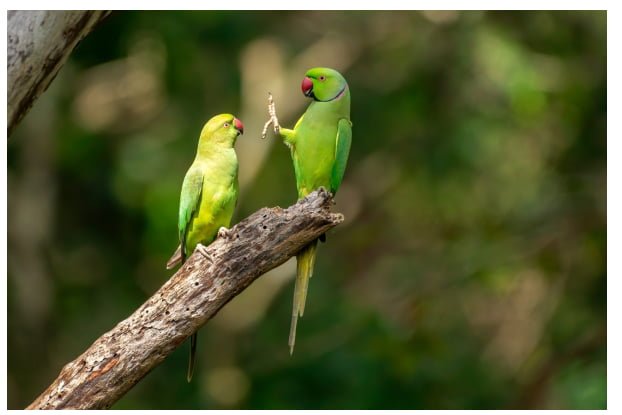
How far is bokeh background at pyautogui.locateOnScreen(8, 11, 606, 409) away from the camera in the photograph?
422 inches

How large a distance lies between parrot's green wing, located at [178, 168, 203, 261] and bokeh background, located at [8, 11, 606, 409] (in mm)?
5393

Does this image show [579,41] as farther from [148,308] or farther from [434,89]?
[148,308]

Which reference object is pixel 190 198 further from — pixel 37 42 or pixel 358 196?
pixel 358 196

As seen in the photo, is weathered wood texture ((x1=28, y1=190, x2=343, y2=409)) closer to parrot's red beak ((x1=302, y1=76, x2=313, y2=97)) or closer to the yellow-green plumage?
the yellow-green plumage

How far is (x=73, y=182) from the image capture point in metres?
11.9

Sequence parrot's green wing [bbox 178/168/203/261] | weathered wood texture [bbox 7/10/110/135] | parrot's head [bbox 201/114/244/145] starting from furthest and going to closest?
parrot's green wing [bbox 178/168/203/261] → parrot's head [bbox 201/114/244/145] → weathered wood texture [bbox 7/10/110/135]

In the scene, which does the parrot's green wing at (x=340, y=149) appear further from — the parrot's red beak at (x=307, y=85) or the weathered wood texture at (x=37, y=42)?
the weathered wood texture at (x=37, y=42)

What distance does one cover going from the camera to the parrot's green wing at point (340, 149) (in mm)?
4176

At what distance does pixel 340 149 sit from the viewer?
13.8 feet

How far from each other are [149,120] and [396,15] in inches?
142

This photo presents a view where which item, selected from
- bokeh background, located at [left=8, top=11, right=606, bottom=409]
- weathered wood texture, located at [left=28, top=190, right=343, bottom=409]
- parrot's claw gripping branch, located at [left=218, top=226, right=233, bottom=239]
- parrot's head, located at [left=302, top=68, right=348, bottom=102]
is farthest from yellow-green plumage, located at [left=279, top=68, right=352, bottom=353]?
bokeh background, located at [left=8, top=11, right=606, bottom=409]

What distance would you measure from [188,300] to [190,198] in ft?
1.67

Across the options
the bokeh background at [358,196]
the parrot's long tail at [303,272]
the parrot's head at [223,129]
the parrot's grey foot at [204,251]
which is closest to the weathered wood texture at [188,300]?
the parrot's grey foot at [204,251]

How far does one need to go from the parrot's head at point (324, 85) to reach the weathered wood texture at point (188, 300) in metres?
0.45
